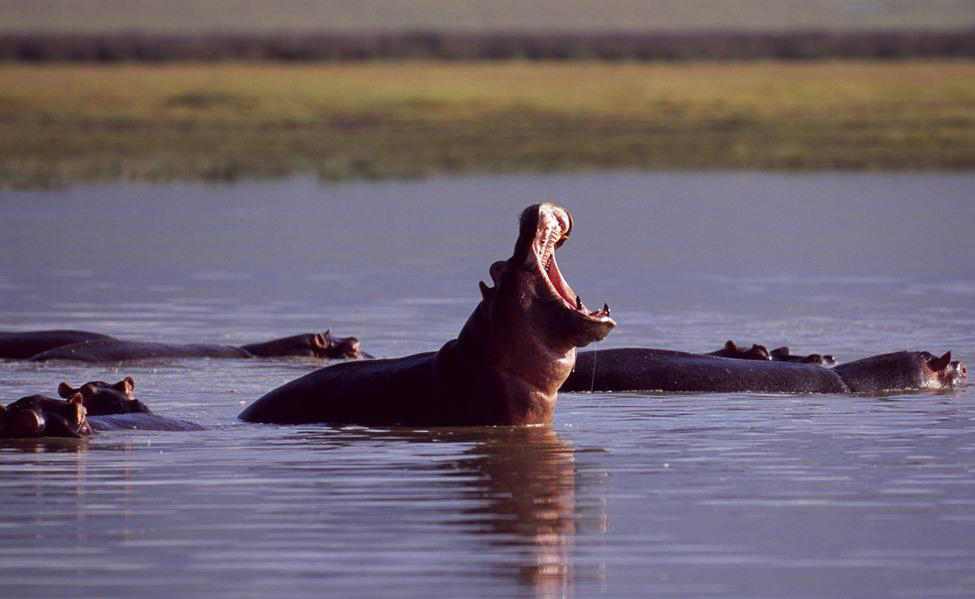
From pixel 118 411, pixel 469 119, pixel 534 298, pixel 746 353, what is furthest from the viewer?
pixel 469 119

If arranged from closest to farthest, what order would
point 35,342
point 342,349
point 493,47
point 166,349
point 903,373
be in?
point 903,373 < point 166,349 < point 342,349 < point 35,342 < point 493,47

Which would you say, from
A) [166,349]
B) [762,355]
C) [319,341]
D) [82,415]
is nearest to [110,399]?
[82,415]

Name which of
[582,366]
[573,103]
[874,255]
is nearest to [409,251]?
[874,255]

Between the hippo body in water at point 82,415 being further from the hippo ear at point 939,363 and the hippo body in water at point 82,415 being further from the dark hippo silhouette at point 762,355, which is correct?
the hippo ear at point 939,363

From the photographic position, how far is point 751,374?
13430mm

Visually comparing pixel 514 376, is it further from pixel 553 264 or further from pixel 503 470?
pixel 503 470

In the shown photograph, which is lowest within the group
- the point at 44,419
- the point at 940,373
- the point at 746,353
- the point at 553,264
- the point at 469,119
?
the point at 44,419

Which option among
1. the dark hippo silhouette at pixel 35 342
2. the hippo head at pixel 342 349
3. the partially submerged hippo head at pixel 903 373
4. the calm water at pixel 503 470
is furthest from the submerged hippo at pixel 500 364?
the dark hippo silhouette at pixel 35 342

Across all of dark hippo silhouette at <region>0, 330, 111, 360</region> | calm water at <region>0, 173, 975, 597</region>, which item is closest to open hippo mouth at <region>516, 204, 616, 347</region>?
calm water at <region>0, 173, 975, 597</region>

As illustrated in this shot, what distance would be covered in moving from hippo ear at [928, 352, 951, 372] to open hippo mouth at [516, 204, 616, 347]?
10.6 ft

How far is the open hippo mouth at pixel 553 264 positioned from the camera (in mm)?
10891

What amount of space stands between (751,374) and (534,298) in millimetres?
2713

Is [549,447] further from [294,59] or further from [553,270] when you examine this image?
[294,59]

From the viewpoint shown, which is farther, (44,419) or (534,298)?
(44,419)
